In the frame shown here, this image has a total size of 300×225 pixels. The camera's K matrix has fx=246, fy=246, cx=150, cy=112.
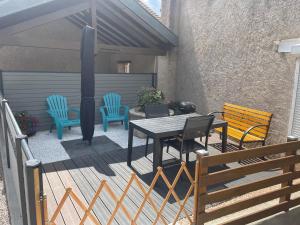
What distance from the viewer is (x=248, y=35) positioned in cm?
552

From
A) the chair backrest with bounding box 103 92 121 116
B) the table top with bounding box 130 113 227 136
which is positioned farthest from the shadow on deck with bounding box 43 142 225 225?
the chair backrest with bounding box 103 92 121 116

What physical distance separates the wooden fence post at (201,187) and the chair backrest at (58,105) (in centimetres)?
521

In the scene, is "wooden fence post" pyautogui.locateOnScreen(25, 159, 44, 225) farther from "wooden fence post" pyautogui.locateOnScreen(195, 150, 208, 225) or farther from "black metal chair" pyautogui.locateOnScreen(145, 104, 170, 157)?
"black metal chair" pyautogui.locateOnScreen(145, 104, 170, 157)

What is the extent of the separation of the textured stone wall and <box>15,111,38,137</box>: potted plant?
4445mm

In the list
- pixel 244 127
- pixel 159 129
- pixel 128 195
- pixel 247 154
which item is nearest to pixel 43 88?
pixel 159 129

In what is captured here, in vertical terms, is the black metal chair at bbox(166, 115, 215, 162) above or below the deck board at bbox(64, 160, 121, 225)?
above

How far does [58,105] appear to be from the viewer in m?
6.80

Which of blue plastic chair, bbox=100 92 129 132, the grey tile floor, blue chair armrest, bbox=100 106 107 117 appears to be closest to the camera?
the grey tile floor

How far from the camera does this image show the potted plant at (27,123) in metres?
6.06

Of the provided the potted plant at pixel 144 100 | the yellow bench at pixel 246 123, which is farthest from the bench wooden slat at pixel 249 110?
the potted plant at pixel 144 100

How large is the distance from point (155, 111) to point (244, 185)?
3.00m

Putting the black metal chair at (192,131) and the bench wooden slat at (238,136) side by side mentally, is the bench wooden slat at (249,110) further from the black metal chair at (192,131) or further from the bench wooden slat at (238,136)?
the black metal chair at (192,131)

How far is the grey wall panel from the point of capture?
6.46m

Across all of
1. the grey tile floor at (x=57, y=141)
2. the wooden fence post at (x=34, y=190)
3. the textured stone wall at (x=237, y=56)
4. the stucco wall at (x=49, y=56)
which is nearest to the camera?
the wooden fence post at (x=34, y=190)
